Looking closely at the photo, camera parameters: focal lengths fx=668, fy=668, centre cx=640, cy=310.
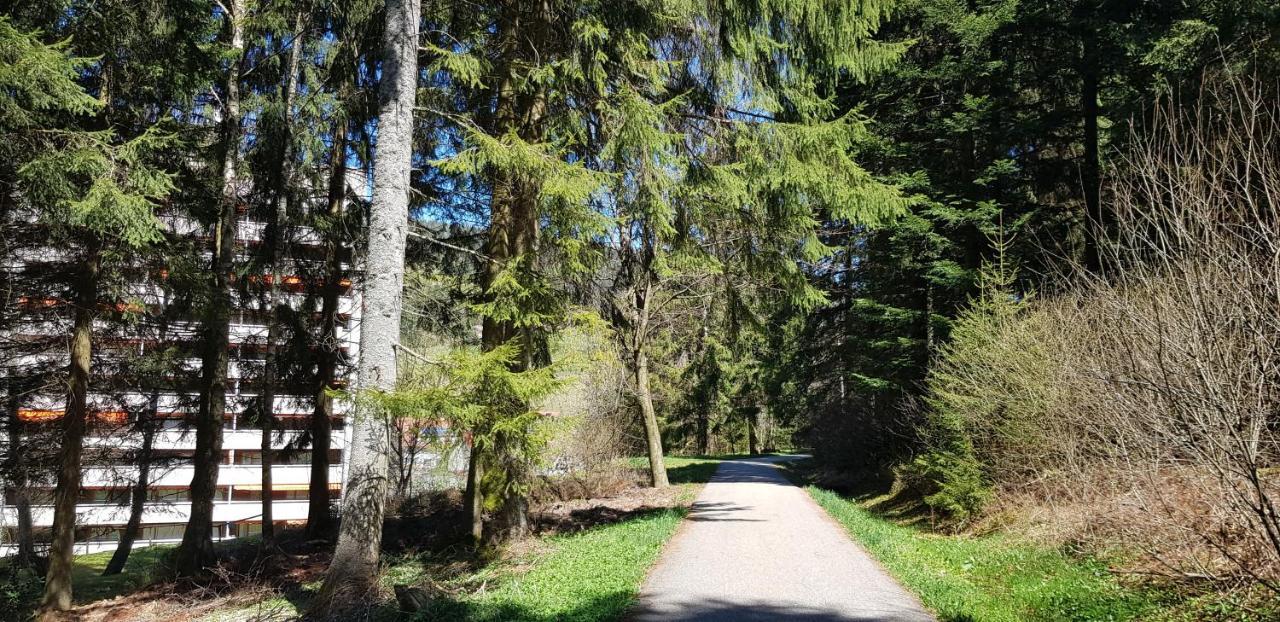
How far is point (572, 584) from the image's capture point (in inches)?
287

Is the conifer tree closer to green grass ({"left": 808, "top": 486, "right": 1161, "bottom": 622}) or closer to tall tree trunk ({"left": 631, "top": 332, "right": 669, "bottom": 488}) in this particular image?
green grass ({"left": 808, "top": 486, "right": 1161, "bottom": 622})

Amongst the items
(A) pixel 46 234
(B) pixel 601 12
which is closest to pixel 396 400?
(B) pixel 601 12

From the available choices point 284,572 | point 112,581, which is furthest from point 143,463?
point 284,572

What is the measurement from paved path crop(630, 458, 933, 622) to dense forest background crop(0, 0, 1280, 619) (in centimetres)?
222

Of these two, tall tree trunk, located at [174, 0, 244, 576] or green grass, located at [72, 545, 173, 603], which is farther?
green grass, located at [72, 545, 173, 603]

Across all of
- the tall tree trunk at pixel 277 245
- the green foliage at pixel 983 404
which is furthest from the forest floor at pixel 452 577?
the green foliage at pixel 983 404

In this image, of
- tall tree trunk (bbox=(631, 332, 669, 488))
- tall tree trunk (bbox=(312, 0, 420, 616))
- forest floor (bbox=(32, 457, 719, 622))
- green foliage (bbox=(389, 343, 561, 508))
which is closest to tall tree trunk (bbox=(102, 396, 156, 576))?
forest floor (bbox=(32, 457, 719, 622))

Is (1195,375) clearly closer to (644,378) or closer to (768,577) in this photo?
(768,577)

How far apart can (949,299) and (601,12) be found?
38.5 ft

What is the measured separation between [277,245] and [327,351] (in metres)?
2.37

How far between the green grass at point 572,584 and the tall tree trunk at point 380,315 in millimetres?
1163

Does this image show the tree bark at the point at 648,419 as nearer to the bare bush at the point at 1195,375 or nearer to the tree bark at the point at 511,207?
the tree bark at the point at 511,207

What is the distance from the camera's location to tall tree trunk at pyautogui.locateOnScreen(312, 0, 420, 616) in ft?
23.4

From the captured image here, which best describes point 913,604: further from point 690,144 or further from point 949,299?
point 949,299
